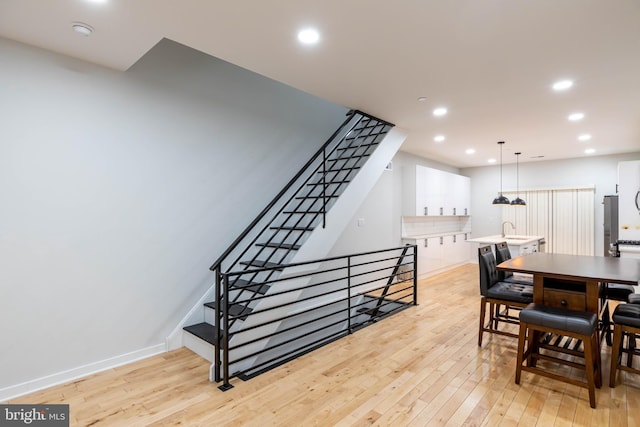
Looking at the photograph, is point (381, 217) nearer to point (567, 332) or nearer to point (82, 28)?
point (567, 332)

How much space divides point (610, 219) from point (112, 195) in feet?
27.6

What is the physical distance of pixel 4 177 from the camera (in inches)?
96.5

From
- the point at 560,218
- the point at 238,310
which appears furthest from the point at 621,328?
the point at 560,218

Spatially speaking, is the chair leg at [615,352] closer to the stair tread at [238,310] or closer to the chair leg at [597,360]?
the chair leg at [597,360]

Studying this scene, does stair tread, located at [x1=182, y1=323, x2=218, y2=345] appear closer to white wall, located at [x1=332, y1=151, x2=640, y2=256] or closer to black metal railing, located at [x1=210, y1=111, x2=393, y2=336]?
black metal railing, located at [x1=210, y1=111, x2=393, y2=336]

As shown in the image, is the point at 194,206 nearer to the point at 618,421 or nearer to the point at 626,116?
the point at 618,421

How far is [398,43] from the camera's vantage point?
251 centimetres

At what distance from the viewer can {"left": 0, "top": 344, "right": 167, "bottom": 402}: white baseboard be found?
98.3 inches

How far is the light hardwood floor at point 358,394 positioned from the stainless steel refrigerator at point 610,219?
14.5ft

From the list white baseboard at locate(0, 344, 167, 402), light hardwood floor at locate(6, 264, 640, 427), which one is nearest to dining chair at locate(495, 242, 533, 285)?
light hardwood floor at locate(6, 264, 640, 427)

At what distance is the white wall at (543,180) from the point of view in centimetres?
701

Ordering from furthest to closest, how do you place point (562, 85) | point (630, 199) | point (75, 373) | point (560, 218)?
1. point (560, 218)
2. point (630, 199)
3. point (562, 85)
4. point (75, 373)

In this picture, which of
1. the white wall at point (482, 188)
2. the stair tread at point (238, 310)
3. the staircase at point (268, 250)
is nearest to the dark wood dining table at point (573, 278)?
the staircase at point (268, 250)

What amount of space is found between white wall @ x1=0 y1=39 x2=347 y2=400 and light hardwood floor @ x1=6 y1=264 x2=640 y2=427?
1.39 feet
